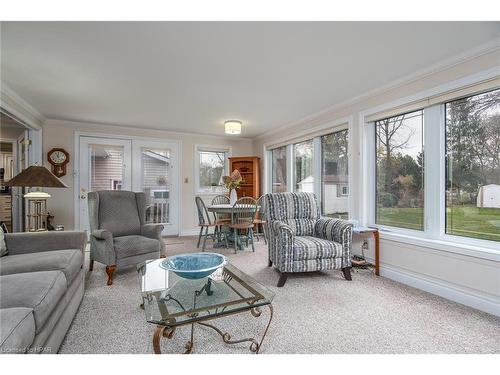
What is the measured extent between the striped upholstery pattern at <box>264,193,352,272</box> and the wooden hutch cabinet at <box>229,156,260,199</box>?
237 cm

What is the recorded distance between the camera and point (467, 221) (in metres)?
2.43

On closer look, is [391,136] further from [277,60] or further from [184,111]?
[184,111]

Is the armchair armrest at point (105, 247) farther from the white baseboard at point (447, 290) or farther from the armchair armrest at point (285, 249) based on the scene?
the white baseboard at point (447, 290)

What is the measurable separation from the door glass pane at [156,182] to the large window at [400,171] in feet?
13.1

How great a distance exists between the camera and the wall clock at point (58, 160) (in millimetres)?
4473

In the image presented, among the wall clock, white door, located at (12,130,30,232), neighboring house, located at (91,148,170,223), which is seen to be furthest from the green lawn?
Result: white door, located at (12,130,30,232)

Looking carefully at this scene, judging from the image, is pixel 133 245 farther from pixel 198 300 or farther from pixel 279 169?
pixel 279 169

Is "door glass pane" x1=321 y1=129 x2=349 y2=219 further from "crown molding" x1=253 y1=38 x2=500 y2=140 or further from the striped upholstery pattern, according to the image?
the striped upholstery pattern

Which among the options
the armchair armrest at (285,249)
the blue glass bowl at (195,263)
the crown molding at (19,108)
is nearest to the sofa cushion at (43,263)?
the blue glass bowl at (195,263)

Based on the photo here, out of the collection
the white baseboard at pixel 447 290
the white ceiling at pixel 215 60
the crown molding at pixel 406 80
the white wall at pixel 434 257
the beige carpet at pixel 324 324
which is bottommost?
the beige carpet at pixel 324 324

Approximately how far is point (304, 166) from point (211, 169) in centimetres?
220

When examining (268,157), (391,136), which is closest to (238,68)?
(391,136)

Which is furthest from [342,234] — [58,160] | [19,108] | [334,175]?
[58,160]

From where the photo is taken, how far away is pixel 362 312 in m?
2.10
